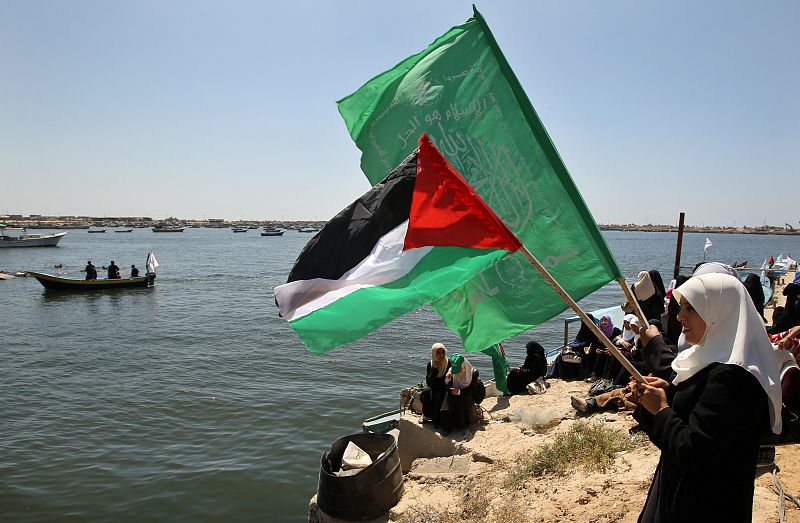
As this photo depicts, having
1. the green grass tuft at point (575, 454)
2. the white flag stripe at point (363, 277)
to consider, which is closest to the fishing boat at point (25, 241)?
the green grass tuft at point (575, 454)

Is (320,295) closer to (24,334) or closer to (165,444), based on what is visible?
(165,444)

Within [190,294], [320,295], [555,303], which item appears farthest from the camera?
[190,294]

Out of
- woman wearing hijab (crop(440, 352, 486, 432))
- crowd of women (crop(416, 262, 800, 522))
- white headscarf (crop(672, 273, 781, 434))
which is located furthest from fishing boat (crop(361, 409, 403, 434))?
white headscarf (crop(672, 273, 781, 434))

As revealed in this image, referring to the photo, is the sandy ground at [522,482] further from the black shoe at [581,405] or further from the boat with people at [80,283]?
the boat with people at [80,283]

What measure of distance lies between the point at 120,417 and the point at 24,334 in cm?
1386

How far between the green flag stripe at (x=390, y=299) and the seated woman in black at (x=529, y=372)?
7.22 meters

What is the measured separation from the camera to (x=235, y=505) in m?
8.98

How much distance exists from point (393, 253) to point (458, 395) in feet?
15.3

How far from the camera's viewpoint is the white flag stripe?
4.29 meters

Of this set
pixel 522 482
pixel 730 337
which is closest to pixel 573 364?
pixel 522 482

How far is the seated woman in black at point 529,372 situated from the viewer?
36.1 ft

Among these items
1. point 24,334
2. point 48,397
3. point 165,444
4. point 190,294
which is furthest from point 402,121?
point 190,294

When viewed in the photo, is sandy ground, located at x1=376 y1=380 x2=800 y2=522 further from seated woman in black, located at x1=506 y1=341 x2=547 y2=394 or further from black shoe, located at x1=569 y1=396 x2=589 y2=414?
seated woman in black, located at x1=506 y1=341 x2=547 y2=394

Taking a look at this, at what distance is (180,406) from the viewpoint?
45.9ft
